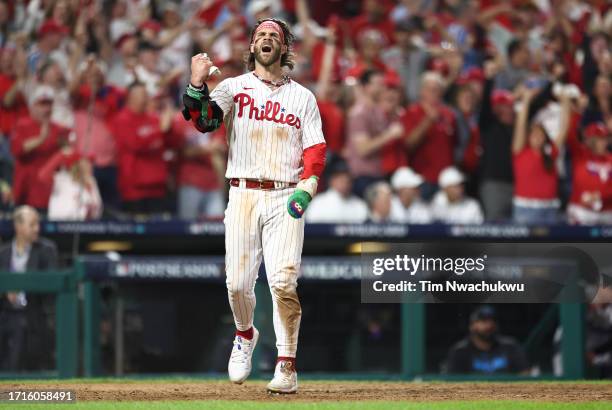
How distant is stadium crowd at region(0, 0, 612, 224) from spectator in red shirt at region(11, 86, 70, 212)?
12 mm

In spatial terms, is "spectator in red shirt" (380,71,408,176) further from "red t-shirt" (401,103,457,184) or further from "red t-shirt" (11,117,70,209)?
"red t-shirt" (11,117,70,209)

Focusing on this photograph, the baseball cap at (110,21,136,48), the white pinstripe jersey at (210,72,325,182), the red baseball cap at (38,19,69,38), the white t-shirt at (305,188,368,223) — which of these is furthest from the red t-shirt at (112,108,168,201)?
the white pinstripe jersey at (210,72,325,182)

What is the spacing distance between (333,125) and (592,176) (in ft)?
7.69

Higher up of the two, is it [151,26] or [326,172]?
[151,26]

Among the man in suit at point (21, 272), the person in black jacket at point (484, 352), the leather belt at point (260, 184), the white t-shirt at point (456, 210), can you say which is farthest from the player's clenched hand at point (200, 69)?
the white t-shirt at point (456, 210)

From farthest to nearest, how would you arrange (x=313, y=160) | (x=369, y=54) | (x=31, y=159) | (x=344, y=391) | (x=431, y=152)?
→ (x=369, y=54) < (x=431, y=152) < (x=31, y=159) < (x=344, y=391) < (x=313, y=160)

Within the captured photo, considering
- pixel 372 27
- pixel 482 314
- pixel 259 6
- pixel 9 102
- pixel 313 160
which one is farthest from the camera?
pixel 372 27

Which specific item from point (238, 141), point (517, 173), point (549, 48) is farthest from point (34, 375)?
point (549, 48)

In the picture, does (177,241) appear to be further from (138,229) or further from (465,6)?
(465,6)

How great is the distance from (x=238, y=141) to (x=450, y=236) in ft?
13.3

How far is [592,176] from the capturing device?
11.1 metres

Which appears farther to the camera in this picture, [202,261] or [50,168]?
[50,168]

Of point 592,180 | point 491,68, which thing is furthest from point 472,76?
point 592,180

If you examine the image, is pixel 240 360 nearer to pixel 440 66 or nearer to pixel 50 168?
pixel 50 168
